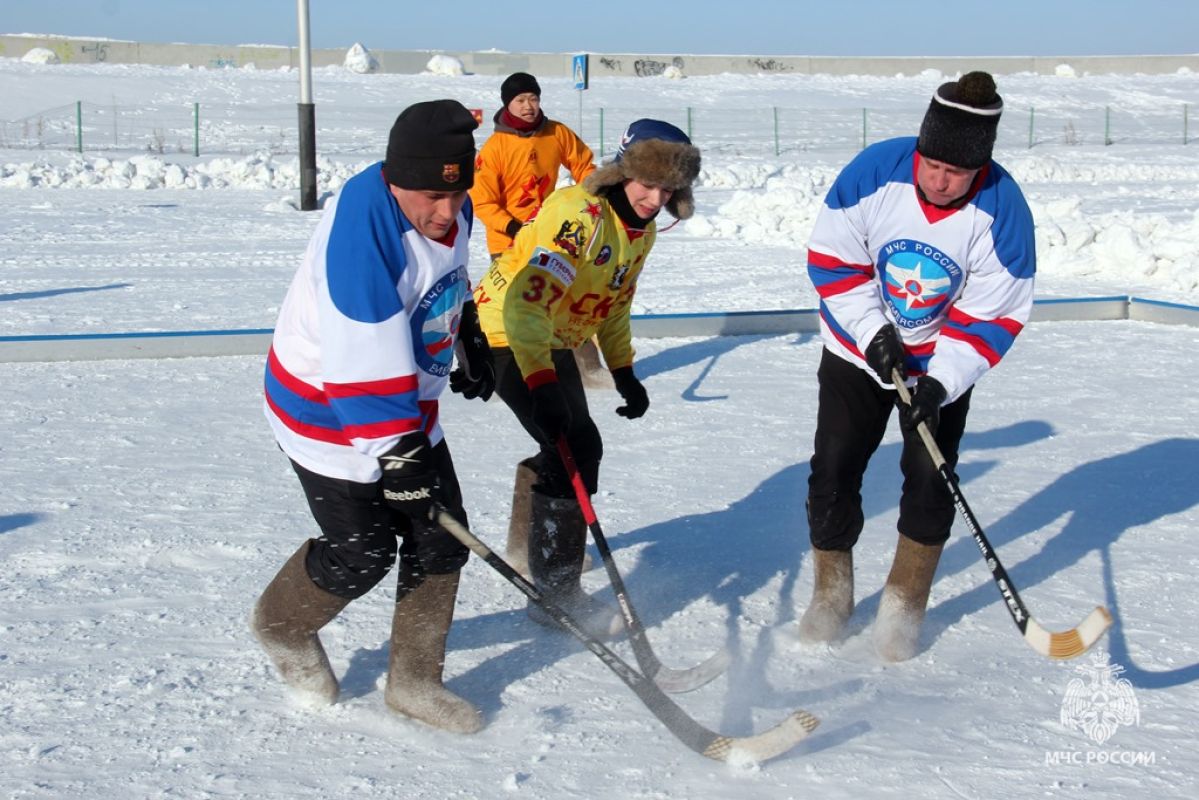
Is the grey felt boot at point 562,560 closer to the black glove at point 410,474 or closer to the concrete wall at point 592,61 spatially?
the black glove at point 410,474

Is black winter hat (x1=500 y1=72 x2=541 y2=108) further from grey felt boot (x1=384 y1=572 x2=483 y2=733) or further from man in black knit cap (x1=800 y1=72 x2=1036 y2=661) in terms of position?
grey felt boot (x1=384 y1=572 x2=483 y2=733)

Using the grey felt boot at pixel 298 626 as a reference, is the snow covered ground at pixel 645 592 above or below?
below

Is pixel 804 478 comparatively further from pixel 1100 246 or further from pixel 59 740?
pixel 1100 246

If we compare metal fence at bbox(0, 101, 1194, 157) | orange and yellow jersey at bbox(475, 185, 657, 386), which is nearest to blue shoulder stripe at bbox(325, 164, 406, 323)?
orange and yellow jersey at bbox(475, 185, 657, 386)

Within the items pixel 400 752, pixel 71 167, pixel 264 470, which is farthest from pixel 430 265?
pixel 71 167

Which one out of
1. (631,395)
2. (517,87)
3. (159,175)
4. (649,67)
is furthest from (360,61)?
(631,395)

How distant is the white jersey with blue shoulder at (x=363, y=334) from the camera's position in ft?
9.41

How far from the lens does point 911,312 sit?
149 inches

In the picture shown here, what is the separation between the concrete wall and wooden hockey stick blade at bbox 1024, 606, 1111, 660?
41.5 m

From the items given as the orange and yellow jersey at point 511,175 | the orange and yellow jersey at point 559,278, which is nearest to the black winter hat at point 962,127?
the orange and yellow jersey at point 559,278

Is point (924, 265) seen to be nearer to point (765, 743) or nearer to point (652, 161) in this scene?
point (652, 161)

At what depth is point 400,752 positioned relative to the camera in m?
3.17

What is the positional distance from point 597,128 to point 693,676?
2727 cm

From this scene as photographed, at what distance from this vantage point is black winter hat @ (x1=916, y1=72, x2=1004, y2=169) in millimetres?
3389
